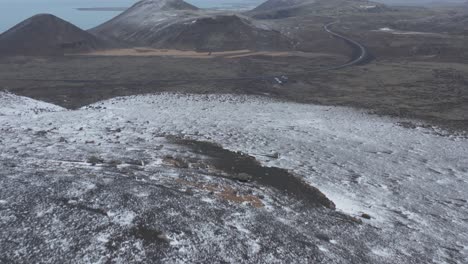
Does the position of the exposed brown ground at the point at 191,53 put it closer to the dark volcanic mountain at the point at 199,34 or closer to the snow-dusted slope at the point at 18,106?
the dark volcanic mountain at the point at 199,34

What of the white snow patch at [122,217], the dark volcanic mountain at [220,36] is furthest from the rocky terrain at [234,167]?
the dark volcanic mountain at [220,36]

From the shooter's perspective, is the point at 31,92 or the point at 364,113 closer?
the point at 364,113

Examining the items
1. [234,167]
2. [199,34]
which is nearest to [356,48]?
[199,34]

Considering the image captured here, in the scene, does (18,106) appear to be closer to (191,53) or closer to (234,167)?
(234,167)

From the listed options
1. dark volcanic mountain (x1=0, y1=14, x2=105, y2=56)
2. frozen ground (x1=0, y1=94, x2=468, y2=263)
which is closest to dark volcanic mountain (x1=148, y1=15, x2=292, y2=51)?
dark volcanic mountain (x1=0, y1=14, x2=105, y2=56)

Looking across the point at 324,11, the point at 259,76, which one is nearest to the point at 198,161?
the point at 259,76

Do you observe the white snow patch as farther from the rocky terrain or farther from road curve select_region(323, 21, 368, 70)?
road curve select_region(323, 21, 368, 70)

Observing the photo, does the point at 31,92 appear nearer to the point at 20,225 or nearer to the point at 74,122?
the point at 74,122
